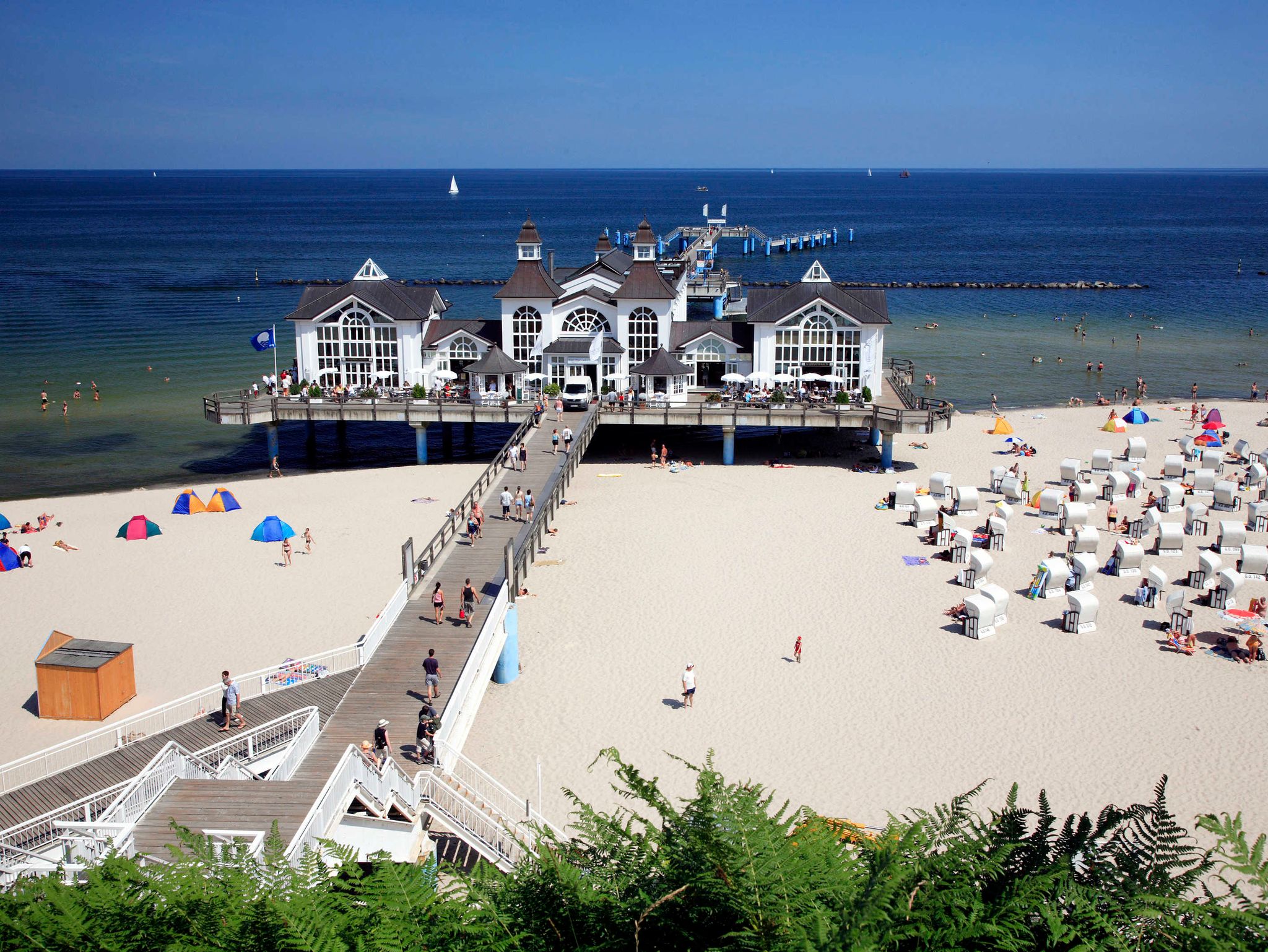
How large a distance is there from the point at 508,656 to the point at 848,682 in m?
6.22

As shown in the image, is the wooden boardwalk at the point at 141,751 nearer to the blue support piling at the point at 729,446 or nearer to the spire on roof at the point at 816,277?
the blue support piling at the point at 729,446

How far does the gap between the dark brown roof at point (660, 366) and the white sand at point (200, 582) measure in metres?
7.06

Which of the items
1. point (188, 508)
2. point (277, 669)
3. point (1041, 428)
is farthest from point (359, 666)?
point (1041, 428)

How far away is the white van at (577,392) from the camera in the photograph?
37844 millimetres

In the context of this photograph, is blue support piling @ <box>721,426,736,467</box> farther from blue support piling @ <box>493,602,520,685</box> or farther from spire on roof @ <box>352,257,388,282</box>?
blue support piling @ <box>493,602,520,685</box>

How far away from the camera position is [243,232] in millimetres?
146250

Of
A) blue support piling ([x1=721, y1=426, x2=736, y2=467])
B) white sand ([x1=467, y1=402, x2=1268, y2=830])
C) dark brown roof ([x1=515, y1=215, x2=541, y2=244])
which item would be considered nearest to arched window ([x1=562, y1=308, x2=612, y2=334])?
dark brown roof ([x1=515, y1=215, x2=541, y2=244])

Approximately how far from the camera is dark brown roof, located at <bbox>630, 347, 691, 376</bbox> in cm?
3738

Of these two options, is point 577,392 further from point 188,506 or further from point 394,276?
point 394,276

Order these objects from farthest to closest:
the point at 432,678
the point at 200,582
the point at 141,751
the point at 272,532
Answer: the point at 272,532 → the point at 200,582 → the point at 432,678 → the point at 141,751

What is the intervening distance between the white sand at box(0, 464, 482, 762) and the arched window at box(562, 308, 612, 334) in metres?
7.43

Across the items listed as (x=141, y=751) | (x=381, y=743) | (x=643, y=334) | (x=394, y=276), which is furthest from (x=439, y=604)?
(x=394, y=276)

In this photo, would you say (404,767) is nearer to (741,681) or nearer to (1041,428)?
(741,681)

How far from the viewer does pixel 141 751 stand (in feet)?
52.1
